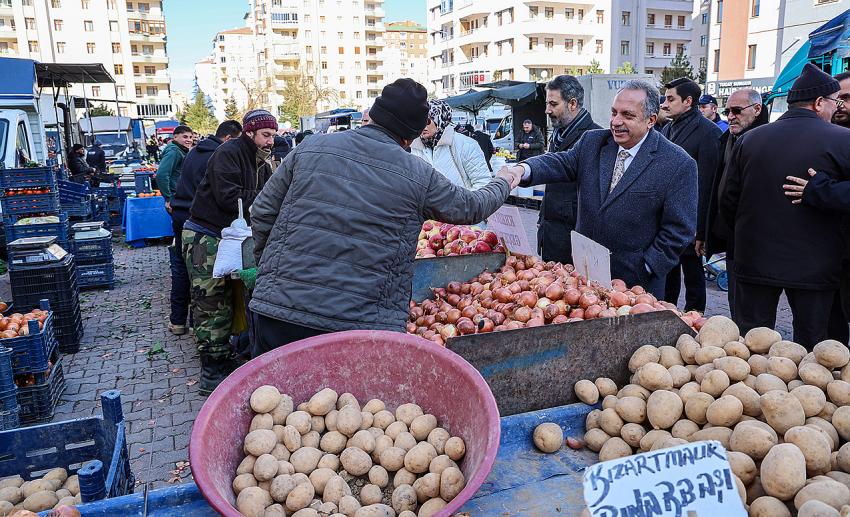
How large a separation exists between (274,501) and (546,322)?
5.03ft

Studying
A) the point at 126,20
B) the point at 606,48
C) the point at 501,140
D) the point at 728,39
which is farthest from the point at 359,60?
the point at 501,140

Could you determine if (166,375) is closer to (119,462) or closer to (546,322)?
(119,462)

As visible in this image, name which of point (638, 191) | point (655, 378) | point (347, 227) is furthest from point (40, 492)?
point (638, 191)

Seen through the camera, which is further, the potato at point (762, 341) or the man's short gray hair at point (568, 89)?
the man's short gray hair at point (568, 89)

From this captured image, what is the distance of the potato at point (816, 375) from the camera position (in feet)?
6.76

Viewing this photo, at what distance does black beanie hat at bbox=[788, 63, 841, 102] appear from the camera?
3.66m

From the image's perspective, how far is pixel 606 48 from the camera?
57625mm

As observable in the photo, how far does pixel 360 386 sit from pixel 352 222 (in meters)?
0.65

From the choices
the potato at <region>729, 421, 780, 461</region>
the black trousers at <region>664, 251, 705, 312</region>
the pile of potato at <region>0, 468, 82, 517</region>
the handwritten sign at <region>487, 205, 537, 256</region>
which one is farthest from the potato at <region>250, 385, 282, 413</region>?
the black trousers at <region>664, 251, 705, 312</region>

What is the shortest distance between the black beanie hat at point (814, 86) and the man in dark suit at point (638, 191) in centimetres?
94

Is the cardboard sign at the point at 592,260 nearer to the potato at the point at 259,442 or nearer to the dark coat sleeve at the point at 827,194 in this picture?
the dark coat sleeve at the point at 827,194

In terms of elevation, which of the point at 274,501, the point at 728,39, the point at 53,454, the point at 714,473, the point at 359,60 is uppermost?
the point at 359,60

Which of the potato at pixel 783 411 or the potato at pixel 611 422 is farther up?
the potato at pixel 783 411

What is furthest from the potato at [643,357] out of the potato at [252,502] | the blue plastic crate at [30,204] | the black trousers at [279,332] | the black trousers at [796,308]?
the blue plastic crate at [30,204]
